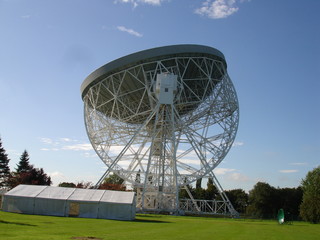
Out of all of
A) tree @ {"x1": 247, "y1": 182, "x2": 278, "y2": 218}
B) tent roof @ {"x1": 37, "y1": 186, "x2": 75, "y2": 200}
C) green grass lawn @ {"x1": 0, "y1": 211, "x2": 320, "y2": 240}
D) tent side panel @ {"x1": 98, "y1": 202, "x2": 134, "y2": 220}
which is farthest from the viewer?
tree @ {"x1": 247, "y1": 182, "x2": 278, "y2": 218}

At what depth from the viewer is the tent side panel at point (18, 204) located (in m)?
24.6

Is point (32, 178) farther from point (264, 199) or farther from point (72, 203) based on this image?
point (264, 199)

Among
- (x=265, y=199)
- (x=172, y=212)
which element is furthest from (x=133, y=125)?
(x=265, y=199)

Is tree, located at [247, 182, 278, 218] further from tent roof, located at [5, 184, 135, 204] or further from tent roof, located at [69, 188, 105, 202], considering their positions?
tent roof, located at [69, 188, 105, 202]

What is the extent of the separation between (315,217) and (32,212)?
1170 inches

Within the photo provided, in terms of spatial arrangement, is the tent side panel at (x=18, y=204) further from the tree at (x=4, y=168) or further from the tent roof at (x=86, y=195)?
the tree at (x=4, y=168)

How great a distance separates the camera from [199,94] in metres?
36.1

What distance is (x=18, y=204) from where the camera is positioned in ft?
81.3

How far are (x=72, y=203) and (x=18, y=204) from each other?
3.64 metres

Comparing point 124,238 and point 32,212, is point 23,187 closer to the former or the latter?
point 32,212

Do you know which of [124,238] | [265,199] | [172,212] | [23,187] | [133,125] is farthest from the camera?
[265,199]

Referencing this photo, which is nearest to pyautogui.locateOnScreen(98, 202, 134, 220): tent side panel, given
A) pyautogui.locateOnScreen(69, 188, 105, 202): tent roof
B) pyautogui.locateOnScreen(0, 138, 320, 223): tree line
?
pyautogui.locateOnScreen(69, 188, 105, 202): tent roof

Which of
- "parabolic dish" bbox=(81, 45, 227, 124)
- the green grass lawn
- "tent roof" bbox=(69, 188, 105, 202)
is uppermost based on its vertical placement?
"parabolic dish" bbox=(81, 45, 227, 124)

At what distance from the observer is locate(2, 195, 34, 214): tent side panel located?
24.6 m
